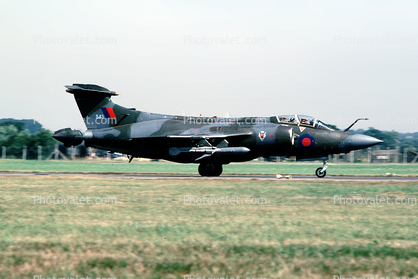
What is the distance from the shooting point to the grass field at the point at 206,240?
300 inches

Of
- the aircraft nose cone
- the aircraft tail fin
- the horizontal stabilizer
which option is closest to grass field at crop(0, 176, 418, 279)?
the aircraft nose cone

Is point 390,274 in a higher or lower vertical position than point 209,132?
lower

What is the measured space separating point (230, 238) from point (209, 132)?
18616mm

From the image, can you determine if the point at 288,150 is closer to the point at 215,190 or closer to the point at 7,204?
the point at 215,190

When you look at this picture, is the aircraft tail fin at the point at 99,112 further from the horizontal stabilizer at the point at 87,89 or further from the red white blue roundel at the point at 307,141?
the red white blue roundel at the point at 307,141

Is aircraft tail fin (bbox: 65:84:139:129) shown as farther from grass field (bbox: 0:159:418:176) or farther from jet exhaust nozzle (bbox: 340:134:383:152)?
jet exhaust nozzle (bbox: 340:134:383:152)

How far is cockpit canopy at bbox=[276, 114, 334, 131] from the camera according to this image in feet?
88.2

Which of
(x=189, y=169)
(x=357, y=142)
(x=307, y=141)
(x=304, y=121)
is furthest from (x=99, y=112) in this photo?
(x=357, y=142)

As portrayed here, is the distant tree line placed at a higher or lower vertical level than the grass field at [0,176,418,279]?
higher

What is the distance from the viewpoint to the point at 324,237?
30.0 ft

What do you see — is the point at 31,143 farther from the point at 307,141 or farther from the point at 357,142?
the point at 357,142

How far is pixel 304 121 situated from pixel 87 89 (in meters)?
14.5

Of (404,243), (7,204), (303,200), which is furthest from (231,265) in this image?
(7,204)

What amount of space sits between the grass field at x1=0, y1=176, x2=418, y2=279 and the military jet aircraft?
12.7 meters
